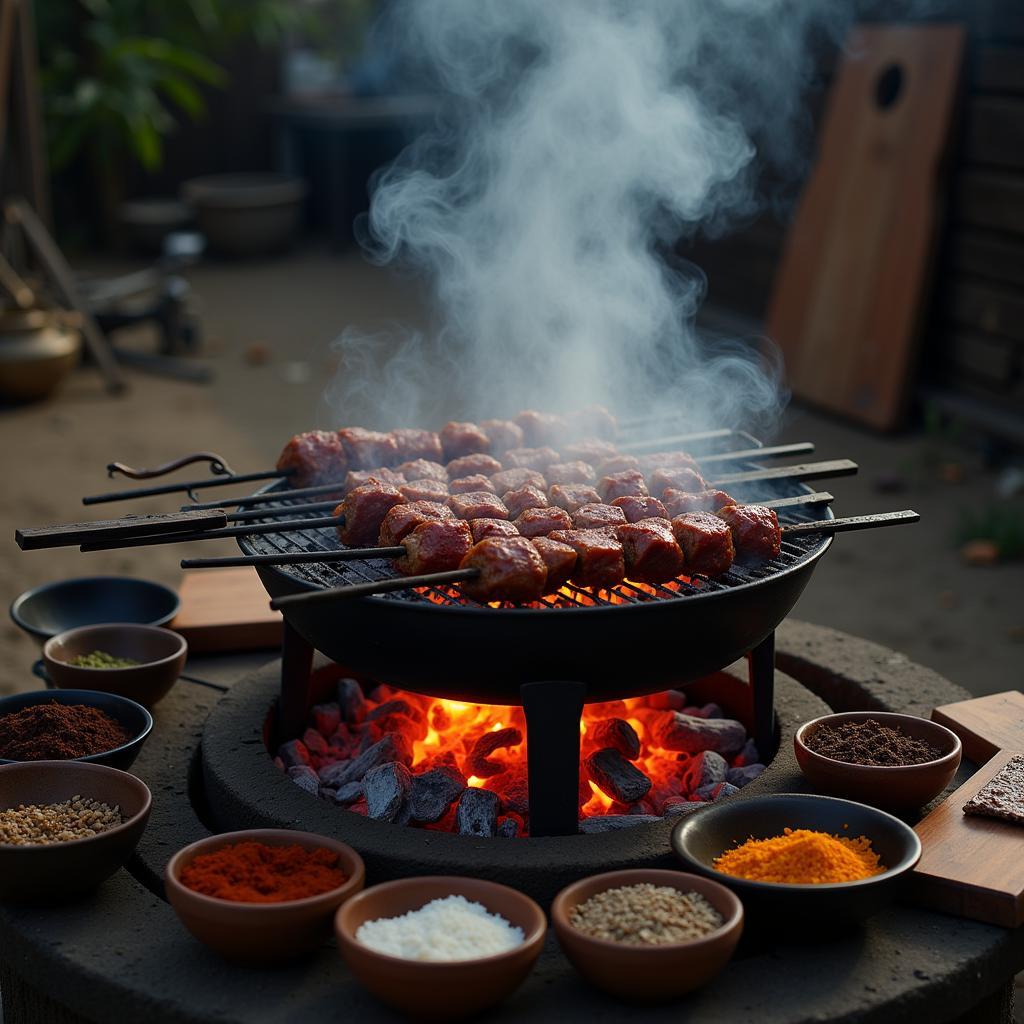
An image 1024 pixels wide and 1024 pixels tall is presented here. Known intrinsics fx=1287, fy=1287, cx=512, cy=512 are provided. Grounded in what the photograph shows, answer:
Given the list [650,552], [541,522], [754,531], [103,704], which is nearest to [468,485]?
[541,522]

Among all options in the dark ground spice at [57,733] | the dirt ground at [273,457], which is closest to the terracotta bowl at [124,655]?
the dark ground spice at [57,733]

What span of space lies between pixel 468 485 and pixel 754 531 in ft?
2.72

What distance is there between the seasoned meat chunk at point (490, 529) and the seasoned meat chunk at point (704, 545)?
40 cm

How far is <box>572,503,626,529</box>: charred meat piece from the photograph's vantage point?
10.6ft

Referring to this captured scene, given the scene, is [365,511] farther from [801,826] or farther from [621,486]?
[801,826]

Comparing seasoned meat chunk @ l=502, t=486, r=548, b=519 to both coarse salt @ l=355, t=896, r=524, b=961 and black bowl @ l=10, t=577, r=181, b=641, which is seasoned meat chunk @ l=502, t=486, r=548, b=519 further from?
black bowl @ l=10, t=577, r=181, b=641

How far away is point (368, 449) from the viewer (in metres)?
3.86

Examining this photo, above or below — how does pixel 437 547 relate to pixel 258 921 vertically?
above

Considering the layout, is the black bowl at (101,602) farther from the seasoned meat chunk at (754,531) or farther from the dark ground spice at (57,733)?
the seasoned meat chunk at (754,531)

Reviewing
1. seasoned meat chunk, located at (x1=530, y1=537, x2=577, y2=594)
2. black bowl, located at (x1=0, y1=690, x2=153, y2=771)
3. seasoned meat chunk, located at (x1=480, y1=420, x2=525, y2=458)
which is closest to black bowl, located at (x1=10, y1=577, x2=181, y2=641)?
black bowl, located at (x1=0, y1=690, x2=153, y2=771)

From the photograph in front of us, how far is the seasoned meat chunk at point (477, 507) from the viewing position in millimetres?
3367

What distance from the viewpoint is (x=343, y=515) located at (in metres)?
3.35

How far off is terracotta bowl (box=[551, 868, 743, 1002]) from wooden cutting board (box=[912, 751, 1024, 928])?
56 cm

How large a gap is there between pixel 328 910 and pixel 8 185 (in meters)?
9.34
